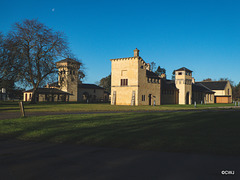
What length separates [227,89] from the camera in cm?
7812

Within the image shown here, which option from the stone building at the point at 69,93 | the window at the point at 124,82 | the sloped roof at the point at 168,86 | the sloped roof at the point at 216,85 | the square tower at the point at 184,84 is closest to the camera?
the window at the point at 124,82

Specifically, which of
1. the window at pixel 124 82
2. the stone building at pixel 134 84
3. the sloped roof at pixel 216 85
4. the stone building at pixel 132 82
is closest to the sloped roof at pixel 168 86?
the stone building at pixel 134 84

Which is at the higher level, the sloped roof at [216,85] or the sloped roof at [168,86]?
the sloped roof at [216,85]

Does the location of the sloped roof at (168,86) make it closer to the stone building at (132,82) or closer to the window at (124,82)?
the stone building at (132,82)

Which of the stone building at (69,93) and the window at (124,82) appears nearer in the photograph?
the window at (124,82)

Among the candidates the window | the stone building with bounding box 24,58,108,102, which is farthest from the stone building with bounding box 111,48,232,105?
the stone building with bounding box 24,58,108,102

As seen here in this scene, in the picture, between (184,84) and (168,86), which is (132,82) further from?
(184,84)

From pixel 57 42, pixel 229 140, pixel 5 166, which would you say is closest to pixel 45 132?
pixel 5 166

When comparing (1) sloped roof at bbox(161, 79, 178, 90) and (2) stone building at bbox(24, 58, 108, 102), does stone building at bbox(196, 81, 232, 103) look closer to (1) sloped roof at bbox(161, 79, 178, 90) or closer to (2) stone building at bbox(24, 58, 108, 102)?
(1) sloped roof at bbox(161, 79, 178, 90)

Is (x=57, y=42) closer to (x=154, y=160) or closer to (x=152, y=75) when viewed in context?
(x=152, y=75)

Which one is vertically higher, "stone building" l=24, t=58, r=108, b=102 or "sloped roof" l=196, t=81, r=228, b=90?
"sloped roof" l=196, t=81, r=228, b=90

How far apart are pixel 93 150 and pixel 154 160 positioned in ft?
6.35

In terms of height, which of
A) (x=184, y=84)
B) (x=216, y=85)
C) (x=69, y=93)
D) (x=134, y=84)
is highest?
(x=216, y=85)

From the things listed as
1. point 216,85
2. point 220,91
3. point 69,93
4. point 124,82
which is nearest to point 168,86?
point 124,82
